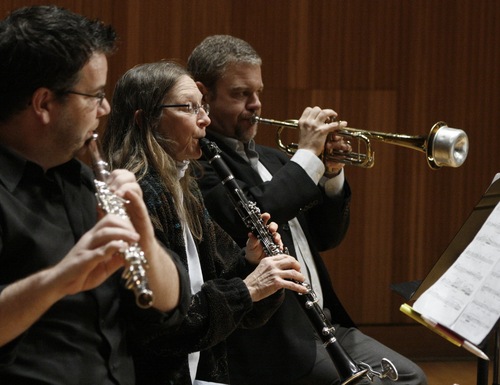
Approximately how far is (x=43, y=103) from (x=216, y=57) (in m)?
1.34

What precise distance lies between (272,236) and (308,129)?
68 cm

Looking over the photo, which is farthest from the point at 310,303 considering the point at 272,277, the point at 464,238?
the point at 464,238

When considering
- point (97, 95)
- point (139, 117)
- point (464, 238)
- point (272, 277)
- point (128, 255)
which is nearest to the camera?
point (128, 255)

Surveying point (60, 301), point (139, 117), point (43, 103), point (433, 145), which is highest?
point (43, 103)

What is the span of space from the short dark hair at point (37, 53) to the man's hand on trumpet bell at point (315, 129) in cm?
133

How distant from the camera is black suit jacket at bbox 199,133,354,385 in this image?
8.97 feet

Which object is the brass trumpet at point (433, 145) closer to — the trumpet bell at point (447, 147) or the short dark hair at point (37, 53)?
the trumpet bell at point (447, 147)

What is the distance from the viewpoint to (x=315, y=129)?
3088 millimetres

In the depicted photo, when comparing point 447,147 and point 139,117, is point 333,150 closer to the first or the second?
point 447,147

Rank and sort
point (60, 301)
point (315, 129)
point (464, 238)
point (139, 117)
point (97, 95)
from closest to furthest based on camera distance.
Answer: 1. point (60, 301)
2. point (97, 95)
3. point (464, 238)
4. point (139, 117)
5. point (315, 129)

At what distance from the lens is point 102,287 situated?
1853mm

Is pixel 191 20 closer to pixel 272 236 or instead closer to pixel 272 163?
pixel 272 163

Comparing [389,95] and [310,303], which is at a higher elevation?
[389,95]

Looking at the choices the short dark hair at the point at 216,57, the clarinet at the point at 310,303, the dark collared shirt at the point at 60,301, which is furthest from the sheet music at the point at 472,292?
the short dark hair at the point at 216,57
